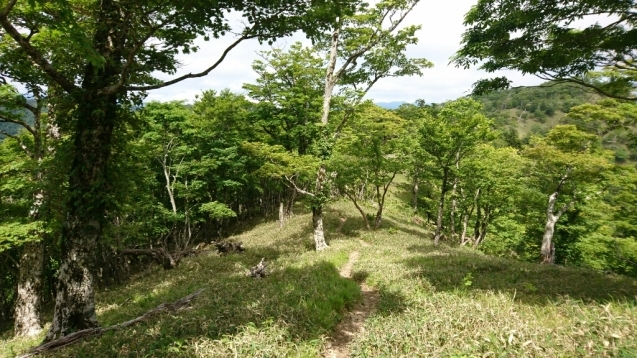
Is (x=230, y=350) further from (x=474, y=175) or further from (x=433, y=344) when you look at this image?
(x=474, y=175)

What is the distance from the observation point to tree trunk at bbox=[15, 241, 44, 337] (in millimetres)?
12469

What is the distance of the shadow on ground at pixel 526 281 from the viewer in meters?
8.50

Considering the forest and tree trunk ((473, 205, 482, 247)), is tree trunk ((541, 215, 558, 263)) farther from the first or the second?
tree trunk ((473, 205, 482, 247))

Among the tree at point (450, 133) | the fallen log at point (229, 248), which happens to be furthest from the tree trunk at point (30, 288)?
the tree at point (450, 133)

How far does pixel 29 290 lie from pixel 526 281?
63.0ft

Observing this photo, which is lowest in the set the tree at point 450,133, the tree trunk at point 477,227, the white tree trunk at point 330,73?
the tree trunk at point 477,227

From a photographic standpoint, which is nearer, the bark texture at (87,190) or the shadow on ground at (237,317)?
the shadow on ground at (237,317)

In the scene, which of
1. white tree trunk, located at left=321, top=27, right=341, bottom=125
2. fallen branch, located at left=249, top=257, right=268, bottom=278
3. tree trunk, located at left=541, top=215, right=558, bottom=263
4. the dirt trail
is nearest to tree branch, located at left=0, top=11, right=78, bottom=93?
the dirt trail

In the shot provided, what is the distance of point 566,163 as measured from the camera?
2002 centimetres

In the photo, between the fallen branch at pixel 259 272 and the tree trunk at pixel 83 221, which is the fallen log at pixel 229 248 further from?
the tree trunk at pixel 83 221

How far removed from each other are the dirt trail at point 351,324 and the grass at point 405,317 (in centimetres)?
23

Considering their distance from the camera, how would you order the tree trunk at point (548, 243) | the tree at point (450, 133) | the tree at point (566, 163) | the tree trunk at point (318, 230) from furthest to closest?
1. the tree trunk at point (548, 243)
2. the tree at point (450, 133)
3. the tree at point (566, 163)
4. the tree trunk at point (318, 230)

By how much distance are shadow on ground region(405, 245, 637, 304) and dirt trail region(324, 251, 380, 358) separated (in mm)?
2176

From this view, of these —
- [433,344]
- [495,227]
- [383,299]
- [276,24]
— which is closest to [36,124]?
[276,24]
